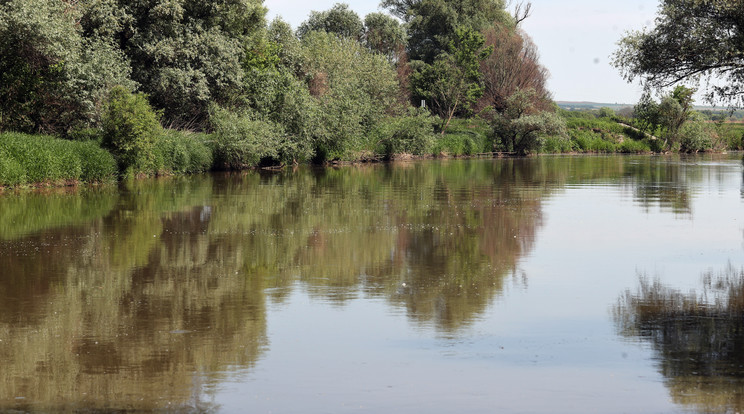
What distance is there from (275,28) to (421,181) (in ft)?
90.3

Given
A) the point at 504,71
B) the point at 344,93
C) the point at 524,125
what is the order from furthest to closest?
1. the point at 504,71
2. the point at 524,125
3. the point at 344,93

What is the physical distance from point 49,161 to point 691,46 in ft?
71.7

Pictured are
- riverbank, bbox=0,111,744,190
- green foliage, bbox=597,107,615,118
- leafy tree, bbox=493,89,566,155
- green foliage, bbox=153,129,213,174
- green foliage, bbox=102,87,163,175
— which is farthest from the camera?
green foliage, bbox=597,107,615,118

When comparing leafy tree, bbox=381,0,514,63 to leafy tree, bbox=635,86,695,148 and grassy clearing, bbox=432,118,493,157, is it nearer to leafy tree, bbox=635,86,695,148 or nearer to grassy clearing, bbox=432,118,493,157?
grassy clearing, bbox=432,118,493,157

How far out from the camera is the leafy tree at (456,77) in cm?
7506

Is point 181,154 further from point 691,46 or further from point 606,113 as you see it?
point 606,113

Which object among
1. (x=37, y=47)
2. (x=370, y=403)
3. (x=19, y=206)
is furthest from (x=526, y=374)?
(x=37, y=47)

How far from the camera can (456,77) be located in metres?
76.1

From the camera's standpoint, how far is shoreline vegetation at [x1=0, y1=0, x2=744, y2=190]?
109ft

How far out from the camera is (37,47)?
31.5m

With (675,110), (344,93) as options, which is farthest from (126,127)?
(675,110)

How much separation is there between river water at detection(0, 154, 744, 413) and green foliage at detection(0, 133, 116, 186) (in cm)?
824

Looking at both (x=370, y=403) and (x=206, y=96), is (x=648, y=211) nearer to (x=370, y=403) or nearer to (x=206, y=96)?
(x=370, y=403)

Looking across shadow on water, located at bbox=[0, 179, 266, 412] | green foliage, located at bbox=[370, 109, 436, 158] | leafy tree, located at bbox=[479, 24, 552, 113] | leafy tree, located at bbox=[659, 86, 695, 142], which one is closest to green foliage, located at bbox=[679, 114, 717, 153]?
leafy tree, located at bbox=[659, 86, 695, 142]
